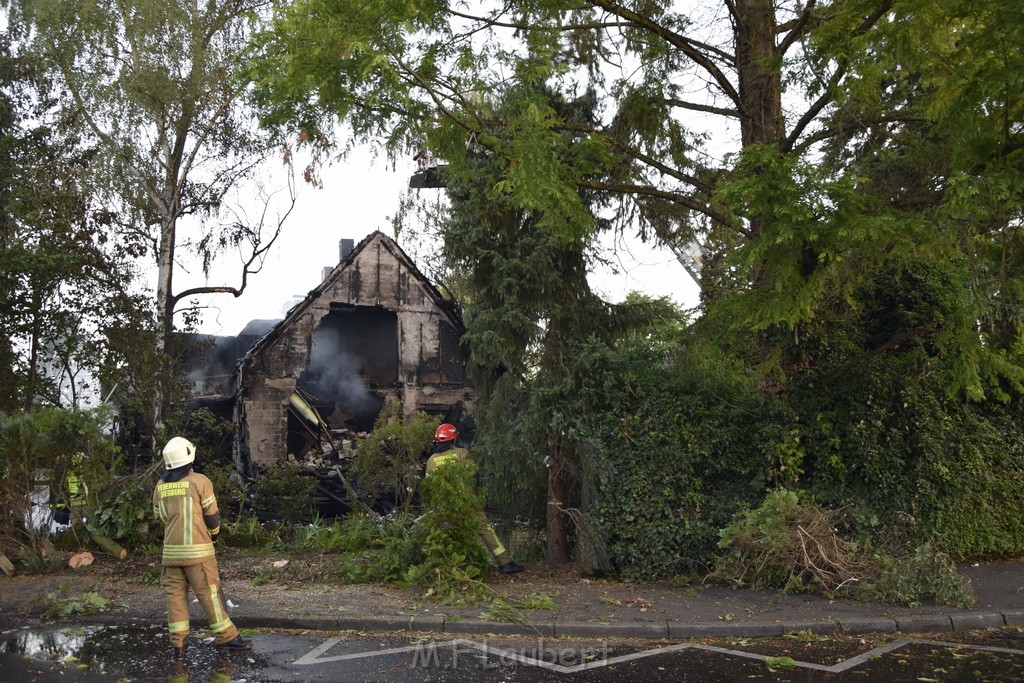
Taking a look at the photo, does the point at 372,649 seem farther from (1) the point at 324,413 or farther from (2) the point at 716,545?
(1) the point at 324,413

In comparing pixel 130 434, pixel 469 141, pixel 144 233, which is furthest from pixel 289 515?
pixel 469 141

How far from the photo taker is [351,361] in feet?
79.2

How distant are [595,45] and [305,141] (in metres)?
4.63

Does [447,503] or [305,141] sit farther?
[305,141]

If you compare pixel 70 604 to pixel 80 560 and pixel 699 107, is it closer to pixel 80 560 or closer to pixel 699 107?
pixel 80 560

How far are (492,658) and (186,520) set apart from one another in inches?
107

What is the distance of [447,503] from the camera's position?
363 inches

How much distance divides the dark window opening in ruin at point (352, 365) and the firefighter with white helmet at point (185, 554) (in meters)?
15.8

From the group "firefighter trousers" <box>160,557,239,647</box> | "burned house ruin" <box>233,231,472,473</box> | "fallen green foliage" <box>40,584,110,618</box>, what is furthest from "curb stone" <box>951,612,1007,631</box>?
"burned house ruin" <box>233,231,472,473</box>

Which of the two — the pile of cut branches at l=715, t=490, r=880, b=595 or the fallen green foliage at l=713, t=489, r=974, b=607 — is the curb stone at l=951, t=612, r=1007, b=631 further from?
the pile of cut branches at l=715, t=490, r=880, b=595

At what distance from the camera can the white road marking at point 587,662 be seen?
656 cm

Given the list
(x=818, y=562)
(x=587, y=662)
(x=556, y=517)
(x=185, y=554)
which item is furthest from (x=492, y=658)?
(x=556, y=517)

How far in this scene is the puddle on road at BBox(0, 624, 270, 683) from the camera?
6.20 metres

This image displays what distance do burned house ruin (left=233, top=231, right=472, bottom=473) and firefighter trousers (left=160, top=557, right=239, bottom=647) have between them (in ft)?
42.9
